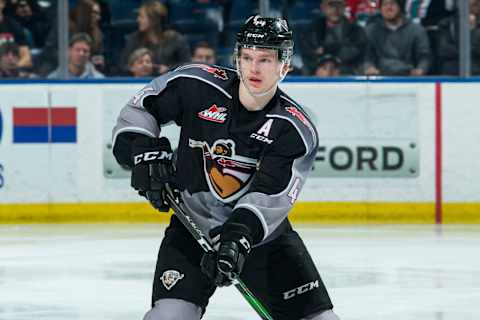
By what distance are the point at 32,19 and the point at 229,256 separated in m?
5.46

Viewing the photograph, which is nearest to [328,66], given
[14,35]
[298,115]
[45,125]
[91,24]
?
[91,24]

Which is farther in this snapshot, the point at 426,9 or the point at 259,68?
the point at 426,9

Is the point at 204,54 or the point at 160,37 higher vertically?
the point at 160,37

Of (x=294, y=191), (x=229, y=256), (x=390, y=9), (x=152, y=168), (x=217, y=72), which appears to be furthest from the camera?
(x=390, y=9)

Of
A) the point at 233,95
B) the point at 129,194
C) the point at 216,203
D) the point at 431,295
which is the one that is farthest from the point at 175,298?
the point at 129,194

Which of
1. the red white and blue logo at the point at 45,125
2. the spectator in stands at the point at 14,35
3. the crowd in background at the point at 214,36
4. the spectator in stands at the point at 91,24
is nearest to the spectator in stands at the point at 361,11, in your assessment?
the crowd in background at the point at 214,36

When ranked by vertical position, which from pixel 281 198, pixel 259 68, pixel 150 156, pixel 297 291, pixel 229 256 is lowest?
pixel 297 291

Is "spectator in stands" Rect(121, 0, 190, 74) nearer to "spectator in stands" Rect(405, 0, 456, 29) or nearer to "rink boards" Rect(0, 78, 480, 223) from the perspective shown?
"rink boards" Rect(0, 78, 480, 223)

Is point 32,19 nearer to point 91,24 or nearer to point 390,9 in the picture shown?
point 91,24

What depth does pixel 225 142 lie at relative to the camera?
379 cm

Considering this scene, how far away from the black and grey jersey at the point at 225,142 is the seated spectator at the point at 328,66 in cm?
495

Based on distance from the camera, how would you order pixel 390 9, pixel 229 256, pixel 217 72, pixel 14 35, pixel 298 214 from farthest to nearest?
1. pixel 14 35
2. pixel 390 9
3. pixel 298 214
4. pixel 217 72
5. pixel 229 256

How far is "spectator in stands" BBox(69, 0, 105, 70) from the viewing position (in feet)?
28.7

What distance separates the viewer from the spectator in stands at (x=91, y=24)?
8.73 m
